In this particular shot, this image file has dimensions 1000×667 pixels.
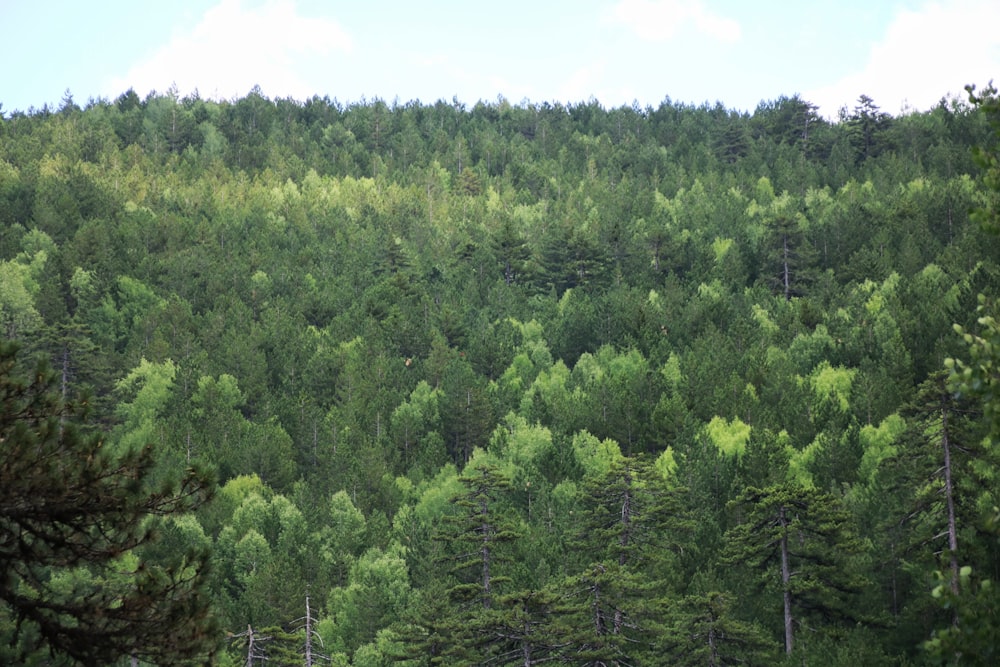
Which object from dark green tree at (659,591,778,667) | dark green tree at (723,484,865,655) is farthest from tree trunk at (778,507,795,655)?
dark green tree at (659,591,778,667)

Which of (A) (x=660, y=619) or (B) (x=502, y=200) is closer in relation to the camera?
(A) (x=660, y=619)

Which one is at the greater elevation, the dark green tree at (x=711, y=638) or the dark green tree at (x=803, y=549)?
the dark green tree at (x=803, y=549)

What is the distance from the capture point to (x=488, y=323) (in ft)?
380

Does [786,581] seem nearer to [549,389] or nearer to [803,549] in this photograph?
[803,549]

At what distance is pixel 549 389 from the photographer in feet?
317

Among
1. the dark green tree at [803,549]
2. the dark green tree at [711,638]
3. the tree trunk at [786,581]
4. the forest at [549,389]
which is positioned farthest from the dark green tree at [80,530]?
the tree trunk at [786,581]

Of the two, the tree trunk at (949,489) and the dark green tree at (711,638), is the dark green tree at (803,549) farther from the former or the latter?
the tree trunk at (949,489)

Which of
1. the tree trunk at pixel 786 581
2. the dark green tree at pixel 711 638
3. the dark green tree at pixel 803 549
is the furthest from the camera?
the tree trunk at pixel 786 581

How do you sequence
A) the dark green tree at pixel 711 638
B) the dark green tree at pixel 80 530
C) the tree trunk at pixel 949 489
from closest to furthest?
the dark green tree at pixel 80 530 < the tree trunk at pixel 949 489 < the dark green tree at pixel 711 638

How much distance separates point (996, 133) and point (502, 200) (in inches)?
6531

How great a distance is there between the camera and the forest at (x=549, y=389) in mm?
45719

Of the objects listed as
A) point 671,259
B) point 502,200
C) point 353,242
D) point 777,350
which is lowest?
point 777,350

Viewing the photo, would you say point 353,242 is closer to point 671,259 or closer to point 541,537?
point 671,259

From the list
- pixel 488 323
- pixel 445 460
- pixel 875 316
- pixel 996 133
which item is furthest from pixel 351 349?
pixel 996 133
